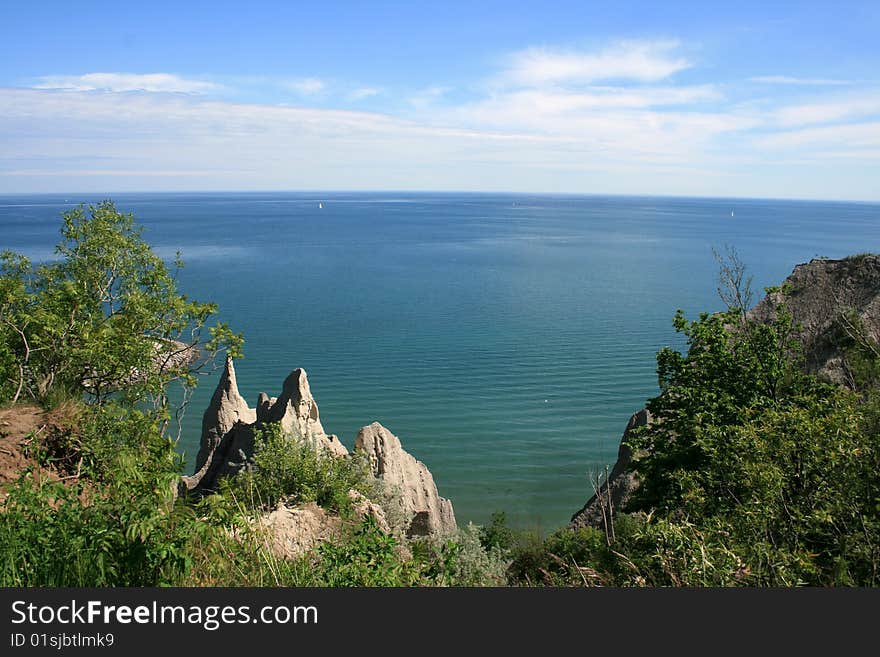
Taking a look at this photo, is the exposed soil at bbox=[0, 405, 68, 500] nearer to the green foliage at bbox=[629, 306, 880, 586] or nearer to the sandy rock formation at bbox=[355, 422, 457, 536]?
the green foliage at bbox=[629, 306, 880, 586]

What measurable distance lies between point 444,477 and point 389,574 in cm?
2700

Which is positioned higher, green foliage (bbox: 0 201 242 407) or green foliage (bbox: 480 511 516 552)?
green foliage (bbox: 0 201 242 407)

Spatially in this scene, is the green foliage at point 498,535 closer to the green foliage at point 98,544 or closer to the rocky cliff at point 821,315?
the rocky cliff at point 821,315

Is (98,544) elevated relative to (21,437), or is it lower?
elevated

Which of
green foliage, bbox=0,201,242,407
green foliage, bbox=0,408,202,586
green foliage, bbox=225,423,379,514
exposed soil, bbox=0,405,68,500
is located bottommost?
green foliage, bbox=225,423,379,514

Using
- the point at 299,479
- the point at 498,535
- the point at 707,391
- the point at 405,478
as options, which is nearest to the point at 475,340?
the point at 498,535

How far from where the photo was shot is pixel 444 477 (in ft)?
110

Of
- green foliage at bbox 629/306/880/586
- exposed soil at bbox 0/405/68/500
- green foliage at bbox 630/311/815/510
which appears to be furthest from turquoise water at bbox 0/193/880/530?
exposed soil at bbox 0/405/68/500

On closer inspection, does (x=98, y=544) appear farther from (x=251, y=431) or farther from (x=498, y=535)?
(x=498, y=535)

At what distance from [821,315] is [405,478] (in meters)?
18.0

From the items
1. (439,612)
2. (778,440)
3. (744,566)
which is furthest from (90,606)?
(778,440)

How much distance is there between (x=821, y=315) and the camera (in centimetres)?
2730

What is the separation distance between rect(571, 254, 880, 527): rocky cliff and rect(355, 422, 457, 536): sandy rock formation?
206 inches

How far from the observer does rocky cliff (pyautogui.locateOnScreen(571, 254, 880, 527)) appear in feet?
75.7
